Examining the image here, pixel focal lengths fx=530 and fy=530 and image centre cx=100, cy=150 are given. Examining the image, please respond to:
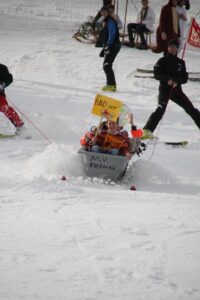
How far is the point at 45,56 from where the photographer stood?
1556cm

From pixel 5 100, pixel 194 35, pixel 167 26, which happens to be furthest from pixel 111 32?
pixel 5 100

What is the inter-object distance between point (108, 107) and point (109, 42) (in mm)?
5011

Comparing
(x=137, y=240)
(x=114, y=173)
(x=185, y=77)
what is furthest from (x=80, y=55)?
(x=137, y=240)

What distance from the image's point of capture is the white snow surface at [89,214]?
407cm

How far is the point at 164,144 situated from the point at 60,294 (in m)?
5.39

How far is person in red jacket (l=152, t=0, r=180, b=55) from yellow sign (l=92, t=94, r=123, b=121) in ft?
16.4

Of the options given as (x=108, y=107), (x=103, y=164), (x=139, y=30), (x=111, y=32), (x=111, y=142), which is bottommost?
(x=139, y=30)

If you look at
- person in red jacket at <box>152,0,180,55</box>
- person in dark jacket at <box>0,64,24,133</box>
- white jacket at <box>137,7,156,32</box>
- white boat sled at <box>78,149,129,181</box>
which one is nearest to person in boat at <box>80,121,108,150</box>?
→ white boat sled at <box>78,149,129,181</box>

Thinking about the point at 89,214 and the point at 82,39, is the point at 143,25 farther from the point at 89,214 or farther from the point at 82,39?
the point at 89,214

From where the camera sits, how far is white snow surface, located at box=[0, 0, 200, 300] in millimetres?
4074

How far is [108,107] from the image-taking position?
281 inches

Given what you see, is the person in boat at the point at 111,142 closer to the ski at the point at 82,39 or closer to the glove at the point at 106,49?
the glove at the point at 106,49

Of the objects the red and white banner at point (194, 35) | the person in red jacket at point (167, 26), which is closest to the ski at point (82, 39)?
the person in red jacket at point (167, 26)

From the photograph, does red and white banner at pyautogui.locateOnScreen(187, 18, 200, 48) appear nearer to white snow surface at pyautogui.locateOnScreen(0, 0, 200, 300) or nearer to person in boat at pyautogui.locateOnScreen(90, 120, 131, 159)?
white snow surface at pyautogui.locateOnScreen(0, 0, 200, 300)
